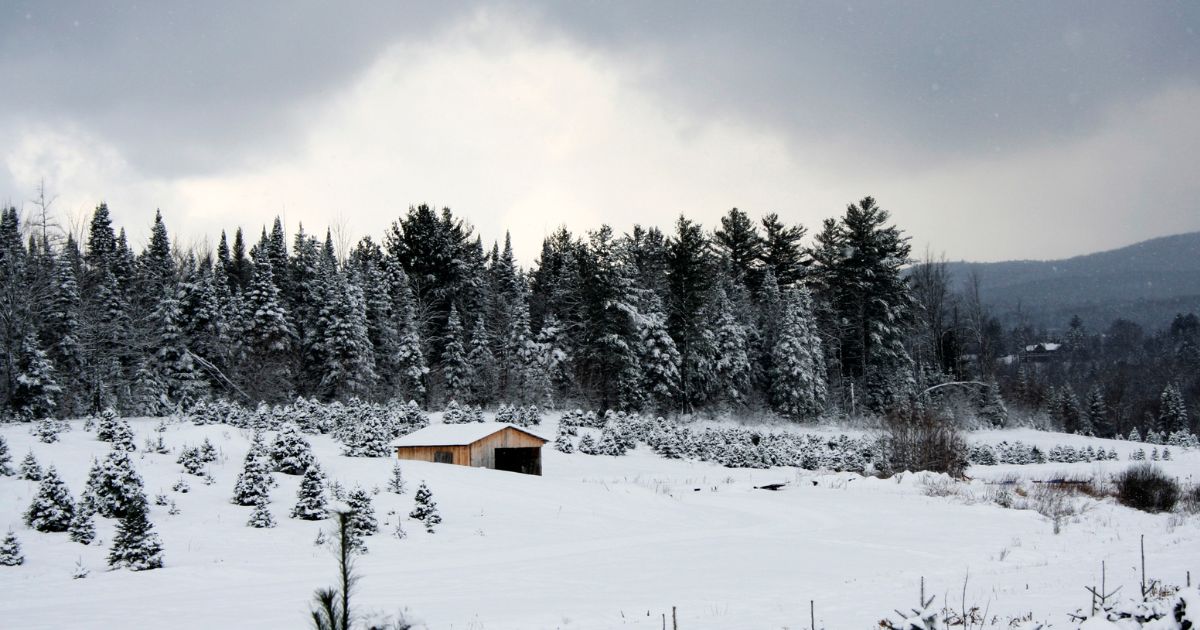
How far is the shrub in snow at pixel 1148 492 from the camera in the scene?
24641 mm

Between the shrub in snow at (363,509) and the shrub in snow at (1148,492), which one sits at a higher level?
the shrub in snow at (363,509)

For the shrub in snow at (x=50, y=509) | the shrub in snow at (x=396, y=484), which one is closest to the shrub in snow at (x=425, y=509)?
the shrub in snow at (x=396, y=484)

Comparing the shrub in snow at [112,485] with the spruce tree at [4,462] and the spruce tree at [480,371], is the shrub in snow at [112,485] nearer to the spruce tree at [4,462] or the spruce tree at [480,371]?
the spruce tree at [4,462]

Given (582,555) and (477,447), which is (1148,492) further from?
(477,447)

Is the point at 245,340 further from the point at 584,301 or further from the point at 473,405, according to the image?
the point at 584,301

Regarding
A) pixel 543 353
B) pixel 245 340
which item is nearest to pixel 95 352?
pixel 245 340

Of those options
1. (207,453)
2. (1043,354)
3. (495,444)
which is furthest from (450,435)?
(1043,354)

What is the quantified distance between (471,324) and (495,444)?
31.8 m

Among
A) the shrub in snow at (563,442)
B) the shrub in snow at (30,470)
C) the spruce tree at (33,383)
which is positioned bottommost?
the shrub in snow at (563,442)

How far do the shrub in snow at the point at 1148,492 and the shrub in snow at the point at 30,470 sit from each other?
30.4 m

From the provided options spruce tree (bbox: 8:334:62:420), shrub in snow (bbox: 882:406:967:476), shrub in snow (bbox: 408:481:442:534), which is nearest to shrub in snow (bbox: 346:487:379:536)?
shrub in snow (bbox: 408:481:442:534)

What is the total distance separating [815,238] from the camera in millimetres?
64312

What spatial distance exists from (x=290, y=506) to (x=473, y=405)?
107 feet

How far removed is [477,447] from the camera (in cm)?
2912
